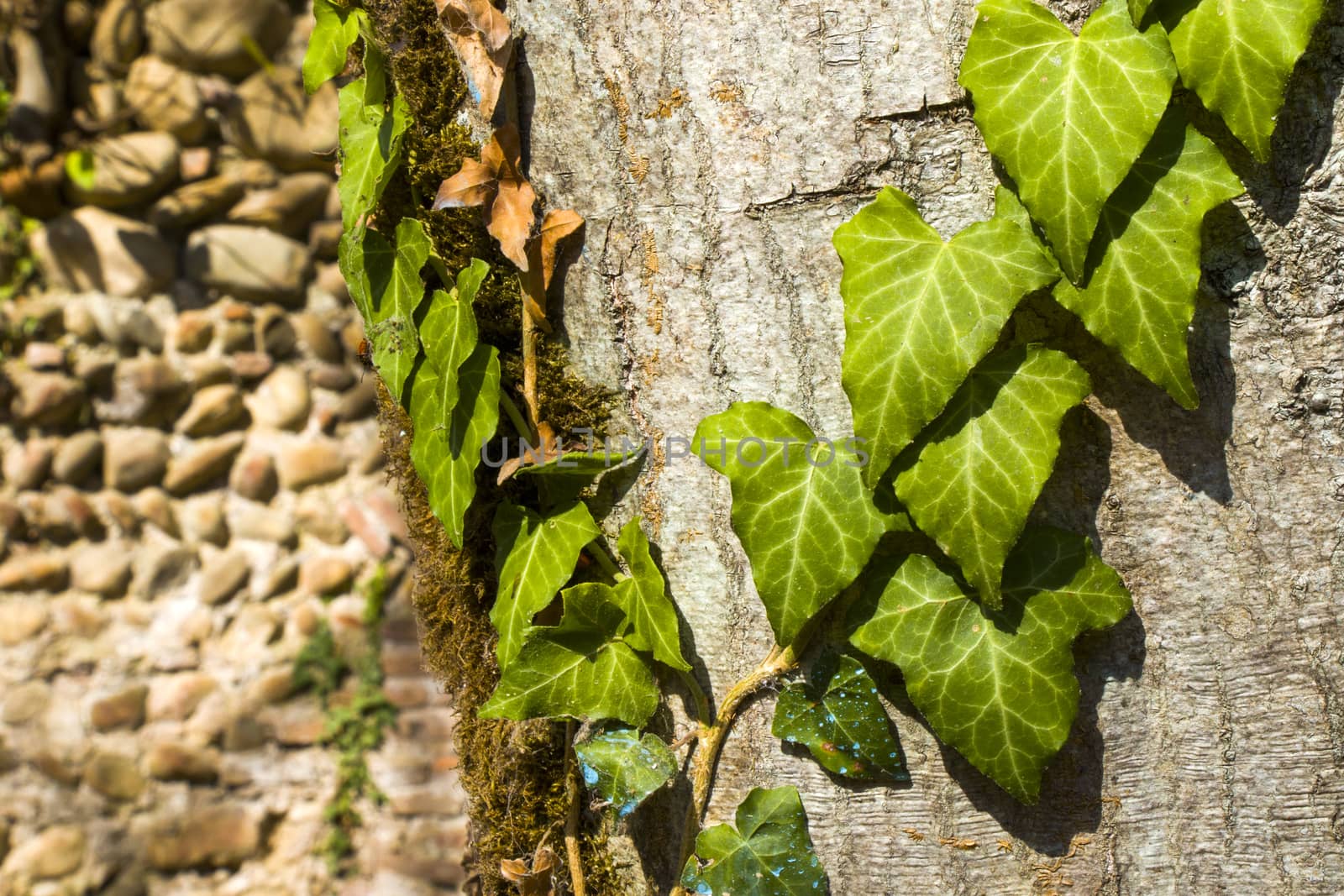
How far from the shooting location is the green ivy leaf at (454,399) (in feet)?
3.05

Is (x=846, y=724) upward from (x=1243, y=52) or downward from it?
downward

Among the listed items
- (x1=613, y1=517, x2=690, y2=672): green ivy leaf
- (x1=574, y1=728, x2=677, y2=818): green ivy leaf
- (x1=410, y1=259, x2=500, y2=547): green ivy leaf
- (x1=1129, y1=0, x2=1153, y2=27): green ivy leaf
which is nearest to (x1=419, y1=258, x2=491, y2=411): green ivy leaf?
(x1=410, y1=259, x2=500, y2=547): green ivy leaf

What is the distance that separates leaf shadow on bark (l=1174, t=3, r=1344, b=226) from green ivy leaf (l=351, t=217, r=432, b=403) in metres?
0.70

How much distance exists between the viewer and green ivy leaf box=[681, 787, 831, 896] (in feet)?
2.86

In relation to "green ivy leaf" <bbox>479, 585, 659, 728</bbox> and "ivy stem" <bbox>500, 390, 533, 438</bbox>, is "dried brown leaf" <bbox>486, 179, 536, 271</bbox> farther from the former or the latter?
"green ivy leaf" <bbox>479, 585, 659, 728</bbox>

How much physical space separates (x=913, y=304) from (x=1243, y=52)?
0.96 feet

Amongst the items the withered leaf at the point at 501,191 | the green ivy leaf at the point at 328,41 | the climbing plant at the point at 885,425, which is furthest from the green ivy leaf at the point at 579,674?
the green ivy leaf at the point at 328,41

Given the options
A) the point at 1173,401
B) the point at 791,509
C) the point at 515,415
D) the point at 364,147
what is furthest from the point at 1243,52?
the point at 364,147

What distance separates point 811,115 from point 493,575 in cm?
59

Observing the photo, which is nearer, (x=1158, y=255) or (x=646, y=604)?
(x=1158, y=255)

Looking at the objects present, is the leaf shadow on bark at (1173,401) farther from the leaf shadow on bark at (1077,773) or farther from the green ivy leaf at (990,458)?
the leaf shadow on bark at (1077,773)

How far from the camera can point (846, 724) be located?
32.9 inches

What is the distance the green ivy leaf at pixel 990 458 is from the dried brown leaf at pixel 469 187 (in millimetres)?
476

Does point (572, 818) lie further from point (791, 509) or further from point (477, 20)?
point (477, 20)
